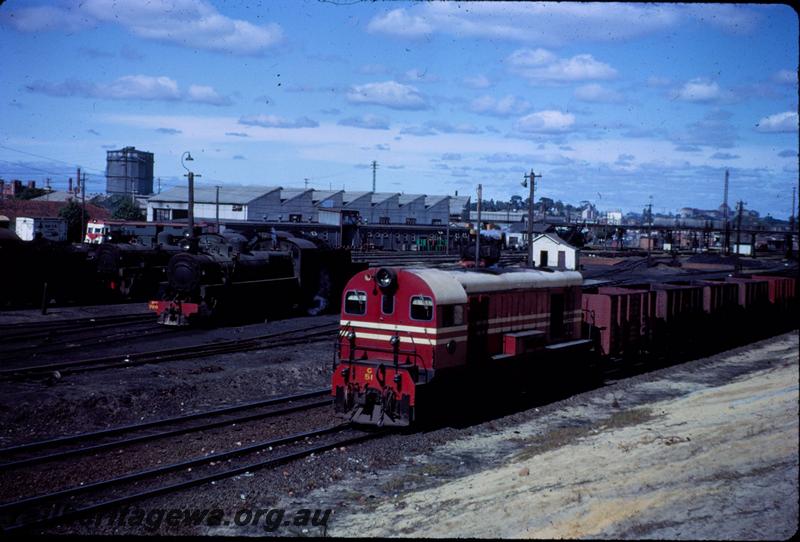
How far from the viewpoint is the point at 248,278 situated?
30.1 m

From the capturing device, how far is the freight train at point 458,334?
14.4 metres

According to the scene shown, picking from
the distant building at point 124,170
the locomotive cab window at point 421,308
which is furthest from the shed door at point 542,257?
the distant building at point 124,170

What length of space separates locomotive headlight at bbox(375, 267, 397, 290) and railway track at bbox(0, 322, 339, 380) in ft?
29.8

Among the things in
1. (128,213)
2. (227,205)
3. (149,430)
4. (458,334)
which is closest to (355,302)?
(458,334)

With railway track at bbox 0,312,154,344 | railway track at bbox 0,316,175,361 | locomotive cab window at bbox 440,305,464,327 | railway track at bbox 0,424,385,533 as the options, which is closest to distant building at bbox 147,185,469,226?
railway track at bbox 0,312,154,344

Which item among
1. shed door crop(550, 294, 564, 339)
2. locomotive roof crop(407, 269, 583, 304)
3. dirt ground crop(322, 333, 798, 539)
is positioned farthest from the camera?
shed door crop(550, 294, 564, 339)

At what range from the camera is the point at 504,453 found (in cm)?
1347

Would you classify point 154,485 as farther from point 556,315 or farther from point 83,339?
point 83,339

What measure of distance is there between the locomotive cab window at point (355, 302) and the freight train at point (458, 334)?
2 cm

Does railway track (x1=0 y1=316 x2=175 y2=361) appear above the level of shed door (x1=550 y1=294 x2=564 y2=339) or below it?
below

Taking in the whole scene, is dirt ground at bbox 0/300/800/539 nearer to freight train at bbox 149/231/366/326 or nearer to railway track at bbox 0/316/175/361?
railway track at bbox 0/316/175/361

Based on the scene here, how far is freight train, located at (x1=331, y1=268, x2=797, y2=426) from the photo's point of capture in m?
14.4

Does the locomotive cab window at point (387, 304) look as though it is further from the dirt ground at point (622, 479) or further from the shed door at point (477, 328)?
the dirt ground at point (622, 479)

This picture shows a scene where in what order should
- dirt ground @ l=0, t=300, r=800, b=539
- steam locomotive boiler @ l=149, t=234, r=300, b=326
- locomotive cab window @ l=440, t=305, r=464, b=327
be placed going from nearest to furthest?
dirt ground @ l=0, t=300, r=800, b=539, locomotive cab window @ l=440, t=305, r=464, b=327, steam locomotive boiler @ l=149, t=234, r=300, b=326
